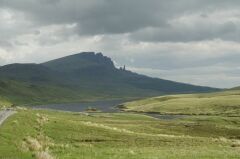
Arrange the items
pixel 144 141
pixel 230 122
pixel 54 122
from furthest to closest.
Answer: pixel 230 122 → pixel 54 122 → pixel 144 141

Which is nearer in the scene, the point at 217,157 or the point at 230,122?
the point at 217,157

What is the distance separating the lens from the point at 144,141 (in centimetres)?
5734

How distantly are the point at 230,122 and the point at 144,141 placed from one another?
10064 cm

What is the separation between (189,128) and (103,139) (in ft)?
130

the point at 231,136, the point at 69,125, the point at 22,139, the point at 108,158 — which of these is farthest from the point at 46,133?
the point at 231,136

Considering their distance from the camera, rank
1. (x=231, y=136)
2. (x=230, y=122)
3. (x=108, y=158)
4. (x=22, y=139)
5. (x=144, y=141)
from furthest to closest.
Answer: (x=230, y=122) → (x=231, y=136) → (x=144, y=141) → (x=22, y=139) → (x=108, y=158)

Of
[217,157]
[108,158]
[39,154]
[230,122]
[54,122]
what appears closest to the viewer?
[39,154]

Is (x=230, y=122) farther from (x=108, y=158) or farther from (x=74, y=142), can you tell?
(x=108, y=158)

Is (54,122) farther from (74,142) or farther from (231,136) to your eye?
(231,136)

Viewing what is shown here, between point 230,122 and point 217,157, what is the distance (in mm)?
120716

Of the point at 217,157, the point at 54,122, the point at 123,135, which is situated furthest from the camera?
the point at 54,122

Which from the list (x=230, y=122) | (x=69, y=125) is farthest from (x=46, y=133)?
(x=230, y=122)

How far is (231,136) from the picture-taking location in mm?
86438

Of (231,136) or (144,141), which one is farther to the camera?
(231,136)
